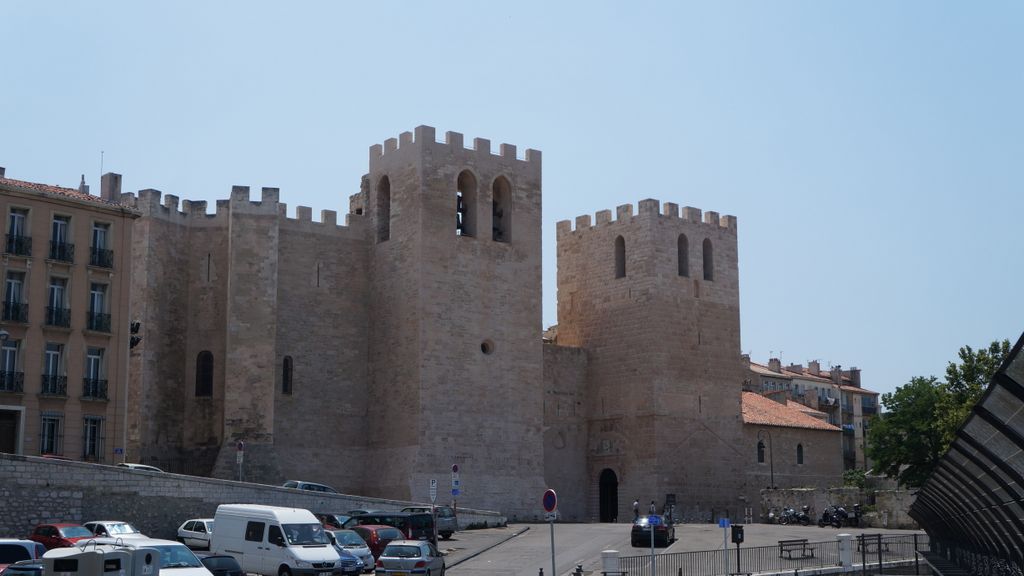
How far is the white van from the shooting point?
79.6 ft

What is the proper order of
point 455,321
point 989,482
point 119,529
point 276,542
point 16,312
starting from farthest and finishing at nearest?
1. point 455,321
2. point 16,312
3. point 119,529
4. point 276,542
5. point 989,482

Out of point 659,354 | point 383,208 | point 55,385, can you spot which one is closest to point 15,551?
point 55,385

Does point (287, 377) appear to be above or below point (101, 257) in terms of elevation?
below

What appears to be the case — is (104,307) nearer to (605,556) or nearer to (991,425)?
(605,556)

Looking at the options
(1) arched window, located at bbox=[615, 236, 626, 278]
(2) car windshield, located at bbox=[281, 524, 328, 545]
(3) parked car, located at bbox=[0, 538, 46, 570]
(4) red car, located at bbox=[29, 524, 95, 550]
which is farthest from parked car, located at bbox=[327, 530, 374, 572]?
(1) arched window, located at bbox=[615, 236, 626, 278]

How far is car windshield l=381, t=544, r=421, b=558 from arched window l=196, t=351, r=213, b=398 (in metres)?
17.5

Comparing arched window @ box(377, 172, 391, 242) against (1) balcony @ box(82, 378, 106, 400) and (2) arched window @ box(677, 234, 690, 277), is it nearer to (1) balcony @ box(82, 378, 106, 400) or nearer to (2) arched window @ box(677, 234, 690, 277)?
(2) arched window @ box(677, 234, 690, 277)

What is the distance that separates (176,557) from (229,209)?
23243mm

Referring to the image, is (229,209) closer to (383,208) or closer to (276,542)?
(383,208)

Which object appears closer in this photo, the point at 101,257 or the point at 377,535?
the point at 377,535

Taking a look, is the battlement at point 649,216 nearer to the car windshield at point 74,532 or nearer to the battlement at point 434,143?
the battlement at point 434,143

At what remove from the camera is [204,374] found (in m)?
41.4

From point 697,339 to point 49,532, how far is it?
29.6 m

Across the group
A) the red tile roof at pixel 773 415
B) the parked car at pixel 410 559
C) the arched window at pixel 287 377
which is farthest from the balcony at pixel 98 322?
the red tile roof at pixel 773 415
